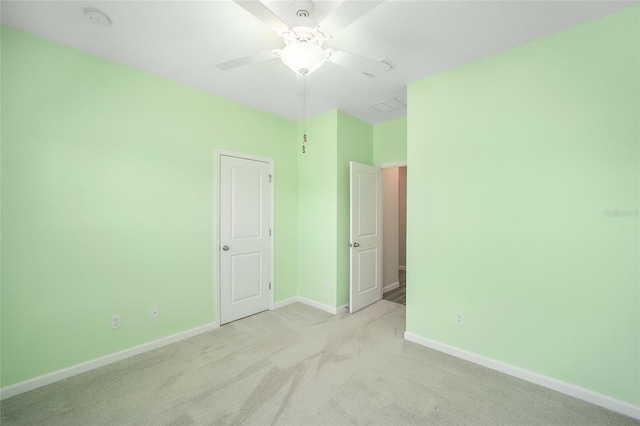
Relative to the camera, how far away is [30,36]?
1.93m

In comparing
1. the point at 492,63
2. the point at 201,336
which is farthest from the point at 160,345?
the point at 492,63

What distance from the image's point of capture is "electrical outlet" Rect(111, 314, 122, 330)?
229cm

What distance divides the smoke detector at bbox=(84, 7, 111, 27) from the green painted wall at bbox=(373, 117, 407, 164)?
126 inches

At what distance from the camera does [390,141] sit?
3.77m

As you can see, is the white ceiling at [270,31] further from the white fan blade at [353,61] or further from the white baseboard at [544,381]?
the white baseboard at [544,381]

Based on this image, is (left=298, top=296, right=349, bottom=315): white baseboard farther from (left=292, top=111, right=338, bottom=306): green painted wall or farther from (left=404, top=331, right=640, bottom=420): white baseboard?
(left=404, top=331, right=640, bottom=420): white baseboard

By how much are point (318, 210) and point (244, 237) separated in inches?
41.9

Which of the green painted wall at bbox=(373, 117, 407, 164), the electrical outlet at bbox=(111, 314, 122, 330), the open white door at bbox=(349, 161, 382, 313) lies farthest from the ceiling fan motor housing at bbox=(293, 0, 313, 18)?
the electrical outlet at bbox=(111, 314, 122, 330)

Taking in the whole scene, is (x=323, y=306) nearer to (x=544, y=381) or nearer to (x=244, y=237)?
(x=244, y=237)

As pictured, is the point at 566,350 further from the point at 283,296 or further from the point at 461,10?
the point at 283,296

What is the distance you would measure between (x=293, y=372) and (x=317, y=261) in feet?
5.35

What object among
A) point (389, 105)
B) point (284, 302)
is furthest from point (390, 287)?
point (389, 105)

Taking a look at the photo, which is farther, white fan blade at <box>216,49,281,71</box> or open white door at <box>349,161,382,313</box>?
open white door at <box>349,161,382,313</box>

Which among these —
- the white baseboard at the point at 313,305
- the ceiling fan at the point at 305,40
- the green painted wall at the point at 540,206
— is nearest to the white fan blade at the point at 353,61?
the ceiling fan at the point at 305,40
